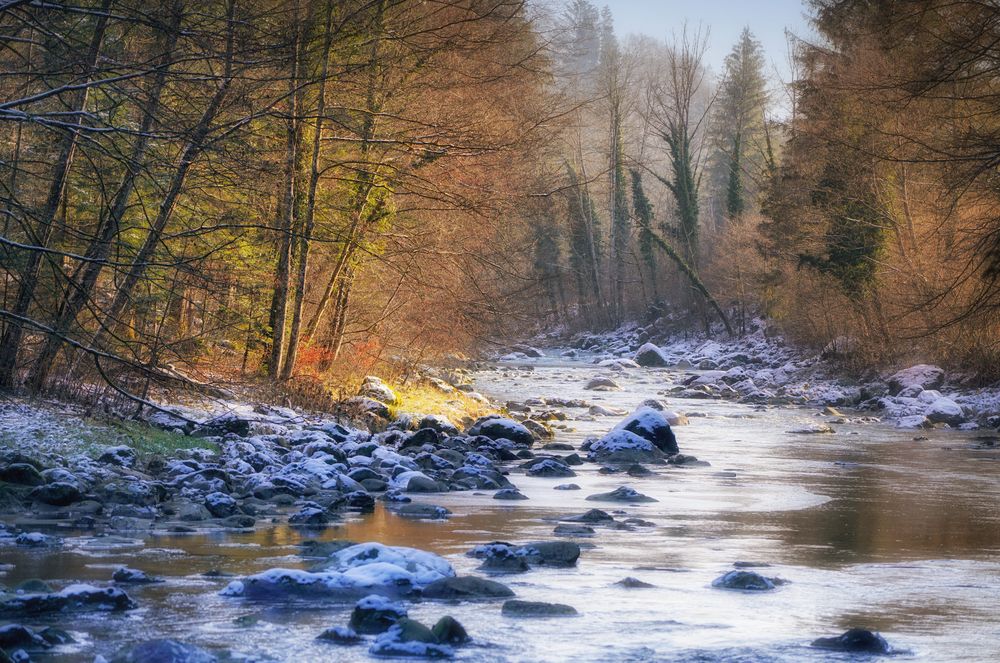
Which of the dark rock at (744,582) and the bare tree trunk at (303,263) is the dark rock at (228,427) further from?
the dark rock at (744,582)

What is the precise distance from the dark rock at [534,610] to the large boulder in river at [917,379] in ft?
69.0

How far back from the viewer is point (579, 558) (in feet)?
24.0

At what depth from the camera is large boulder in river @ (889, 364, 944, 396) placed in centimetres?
2514

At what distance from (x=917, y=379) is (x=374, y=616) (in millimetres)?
22786

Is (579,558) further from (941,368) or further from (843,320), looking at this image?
(843,320)

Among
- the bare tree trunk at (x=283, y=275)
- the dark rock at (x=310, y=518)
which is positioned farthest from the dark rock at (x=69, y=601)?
the bare tree trunk at (x=283, y=275)

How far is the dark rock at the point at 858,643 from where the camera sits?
499cm

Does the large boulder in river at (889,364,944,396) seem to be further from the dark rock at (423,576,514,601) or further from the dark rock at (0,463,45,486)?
the dark rock at (423,576,514,601)

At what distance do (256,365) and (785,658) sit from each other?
13.4 meters

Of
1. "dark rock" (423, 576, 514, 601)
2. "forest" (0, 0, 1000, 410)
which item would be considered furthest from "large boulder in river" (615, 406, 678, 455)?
"dark rock" (423, 576, 514, 601)

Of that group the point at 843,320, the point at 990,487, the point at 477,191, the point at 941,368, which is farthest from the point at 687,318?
the point at 990,487

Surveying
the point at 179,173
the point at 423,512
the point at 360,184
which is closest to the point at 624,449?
the point at 360,184

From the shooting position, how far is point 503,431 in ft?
53.5

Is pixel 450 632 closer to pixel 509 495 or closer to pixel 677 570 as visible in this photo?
pixel 677 570
